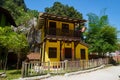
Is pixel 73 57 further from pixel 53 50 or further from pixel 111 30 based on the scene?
pixel 111 30

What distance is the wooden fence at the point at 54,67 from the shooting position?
13.0 m

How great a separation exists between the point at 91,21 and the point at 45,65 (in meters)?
18.8

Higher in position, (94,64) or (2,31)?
→ (2,31)

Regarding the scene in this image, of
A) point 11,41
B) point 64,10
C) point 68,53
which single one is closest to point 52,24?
point 68,53

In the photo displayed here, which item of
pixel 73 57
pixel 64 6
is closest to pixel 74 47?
pixel 73 57

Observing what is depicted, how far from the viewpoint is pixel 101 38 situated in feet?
89.9

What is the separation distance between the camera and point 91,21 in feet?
103

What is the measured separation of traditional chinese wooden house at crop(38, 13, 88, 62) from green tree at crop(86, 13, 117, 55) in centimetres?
453

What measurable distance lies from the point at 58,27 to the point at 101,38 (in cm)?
827

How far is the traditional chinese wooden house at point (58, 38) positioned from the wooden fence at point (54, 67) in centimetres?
429

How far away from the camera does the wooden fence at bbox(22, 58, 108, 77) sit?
13.0m

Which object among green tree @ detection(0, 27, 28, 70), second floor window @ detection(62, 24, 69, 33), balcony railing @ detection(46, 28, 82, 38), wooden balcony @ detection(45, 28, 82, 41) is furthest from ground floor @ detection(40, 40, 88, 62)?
green tree @ detection(0, 27, 28, 70)

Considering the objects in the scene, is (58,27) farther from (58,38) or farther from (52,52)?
(52,52)

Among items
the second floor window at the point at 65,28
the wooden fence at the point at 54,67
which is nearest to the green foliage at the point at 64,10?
the second floor window at the point at 65,28
